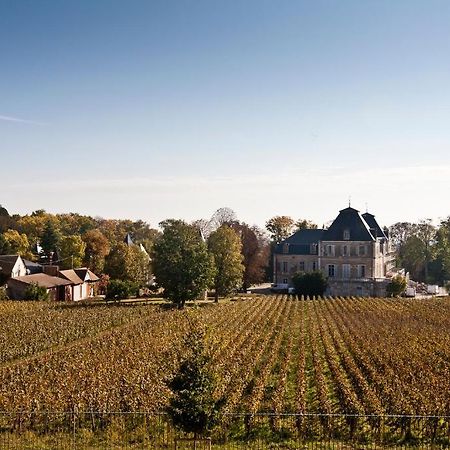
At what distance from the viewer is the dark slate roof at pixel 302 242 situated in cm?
8131

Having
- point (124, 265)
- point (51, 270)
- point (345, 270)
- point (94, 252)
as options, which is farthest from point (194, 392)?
point (94, 252)

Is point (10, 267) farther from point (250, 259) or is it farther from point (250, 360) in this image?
point (250, 360)

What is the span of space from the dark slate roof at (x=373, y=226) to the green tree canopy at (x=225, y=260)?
74.9 feet

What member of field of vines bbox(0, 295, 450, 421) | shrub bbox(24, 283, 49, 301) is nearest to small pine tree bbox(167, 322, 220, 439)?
field of vines bbox(0, 295, 450, 421)

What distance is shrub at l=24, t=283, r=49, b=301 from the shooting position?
61338 mm

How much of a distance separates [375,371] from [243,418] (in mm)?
8111

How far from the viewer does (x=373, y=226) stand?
270 ft

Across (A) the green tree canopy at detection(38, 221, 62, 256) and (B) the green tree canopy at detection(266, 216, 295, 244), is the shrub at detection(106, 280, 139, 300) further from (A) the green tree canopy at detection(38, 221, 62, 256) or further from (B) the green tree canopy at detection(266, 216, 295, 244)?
(B) the green tree canopy at detection(266, 216, 295, 244)

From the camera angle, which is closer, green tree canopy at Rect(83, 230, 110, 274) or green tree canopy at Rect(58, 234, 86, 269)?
green tree canopy at Rect(58, 234, 86, 269)

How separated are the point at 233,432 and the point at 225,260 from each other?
4631 centimetres

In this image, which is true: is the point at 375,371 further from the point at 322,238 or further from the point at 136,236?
the point at 136,236

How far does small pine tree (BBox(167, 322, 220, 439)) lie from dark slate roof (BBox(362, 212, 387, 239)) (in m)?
67.2

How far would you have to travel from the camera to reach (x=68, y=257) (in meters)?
78.9

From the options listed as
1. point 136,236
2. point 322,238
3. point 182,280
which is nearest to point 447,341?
point 182,280
